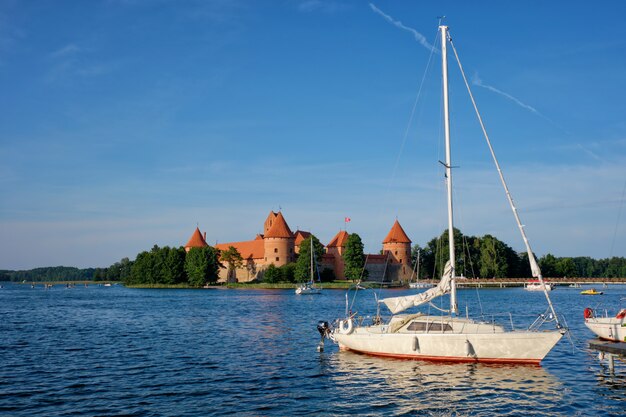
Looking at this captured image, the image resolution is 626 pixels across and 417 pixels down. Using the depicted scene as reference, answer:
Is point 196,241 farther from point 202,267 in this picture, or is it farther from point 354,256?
point 354,256

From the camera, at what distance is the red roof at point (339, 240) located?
138 meters

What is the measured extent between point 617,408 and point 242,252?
452 ft

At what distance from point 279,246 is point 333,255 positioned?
14439mm

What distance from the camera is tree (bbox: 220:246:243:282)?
5399 inches

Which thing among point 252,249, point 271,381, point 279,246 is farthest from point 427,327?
point 252,249

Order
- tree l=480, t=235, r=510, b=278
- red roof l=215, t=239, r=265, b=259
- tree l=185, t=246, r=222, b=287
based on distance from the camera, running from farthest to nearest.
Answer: red roof l=215, t=239, r=265, b=259
tree l=480, t=235, r=510, b=278
tree l=185, t=246, r=222, b=287

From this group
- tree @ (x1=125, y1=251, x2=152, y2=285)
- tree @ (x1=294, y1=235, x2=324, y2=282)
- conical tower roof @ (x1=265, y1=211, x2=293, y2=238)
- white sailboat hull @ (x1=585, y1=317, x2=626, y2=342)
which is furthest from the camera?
tree @ (x1=125, y1=251, x2=152, y2=285)

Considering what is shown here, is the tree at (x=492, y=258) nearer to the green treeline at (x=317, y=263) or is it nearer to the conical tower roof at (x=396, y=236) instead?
the green treeline at (x=317, y=263)

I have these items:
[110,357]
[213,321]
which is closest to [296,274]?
[213,321]

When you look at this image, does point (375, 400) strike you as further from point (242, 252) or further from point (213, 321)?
point (242, 252)

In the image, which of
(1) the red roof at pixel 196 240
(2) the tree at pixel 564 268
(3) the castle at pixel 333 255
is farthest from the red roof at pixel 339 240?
(2) the tree at pixel 564 268

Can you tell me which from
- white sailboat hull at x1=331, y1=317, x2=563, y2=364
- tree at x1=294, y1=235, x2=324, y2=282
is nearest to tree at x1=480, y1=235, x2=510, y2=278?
tree at x1=294, y1=235, x2=324, y2=282

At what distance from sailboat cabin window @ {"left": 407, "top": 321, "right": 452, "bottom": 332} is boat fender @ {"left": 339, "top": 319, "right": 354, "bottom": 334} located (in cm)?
310

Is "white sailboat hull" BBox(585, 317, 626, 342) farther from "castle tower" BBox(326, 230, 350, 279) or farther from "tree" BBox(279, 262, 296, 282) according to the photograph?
"castle tower" BBox(326, 230, 350, 279)
